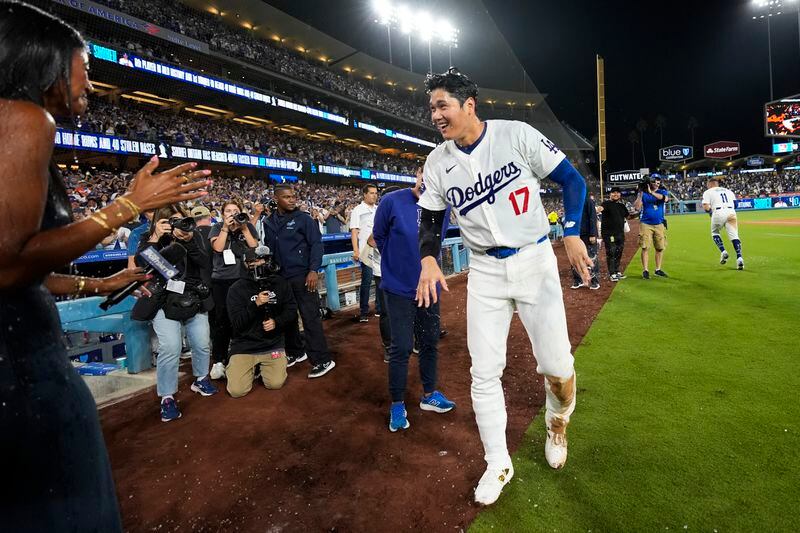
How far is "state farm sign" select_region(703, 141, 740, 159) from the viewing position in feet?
229

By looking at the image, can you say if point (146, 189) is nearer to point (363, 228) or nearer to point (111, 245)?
point (363, 228)

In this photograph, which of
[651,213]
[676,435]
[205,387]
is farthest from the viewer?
[651,213]

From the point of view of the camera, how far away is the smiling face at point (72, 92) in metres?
1.20

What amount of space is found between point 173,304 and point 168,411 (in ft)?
3.32

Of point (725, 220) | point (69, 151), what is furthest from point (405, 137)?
point (725, 220)

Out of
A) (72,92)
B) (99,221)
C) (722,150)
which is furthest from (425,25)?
(722,150)

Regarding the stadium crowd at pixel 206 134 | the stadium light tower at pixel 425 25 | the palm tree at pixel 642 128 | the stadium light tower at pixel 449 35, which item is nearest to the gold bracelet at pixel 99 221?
the stadium crowd at pixel 206 134

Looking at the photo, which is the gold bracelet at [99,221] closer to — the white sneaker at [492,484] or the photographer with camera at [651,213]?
the white sneaker at [492,484]

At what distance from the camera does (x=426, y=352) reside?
384cm

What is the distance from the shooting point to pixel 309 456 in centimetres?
311

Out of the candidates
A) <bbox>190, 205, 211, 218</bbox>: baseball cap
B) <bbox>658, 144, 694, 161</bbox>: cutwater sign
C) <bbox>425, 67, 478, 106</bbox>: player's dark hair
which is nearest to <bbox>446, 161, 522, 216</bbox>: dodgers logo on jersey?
<bbox>425, 67, 478, 106</bbox>: player's dark hair

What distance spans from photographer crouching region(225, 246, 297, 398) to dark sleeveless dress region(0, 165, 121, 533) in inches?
135

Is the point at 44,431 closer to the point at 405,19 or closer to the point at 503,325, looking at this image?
the point at 503,325

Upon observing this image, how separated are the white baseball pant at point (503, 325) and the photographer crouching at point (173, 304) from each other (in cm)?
279
